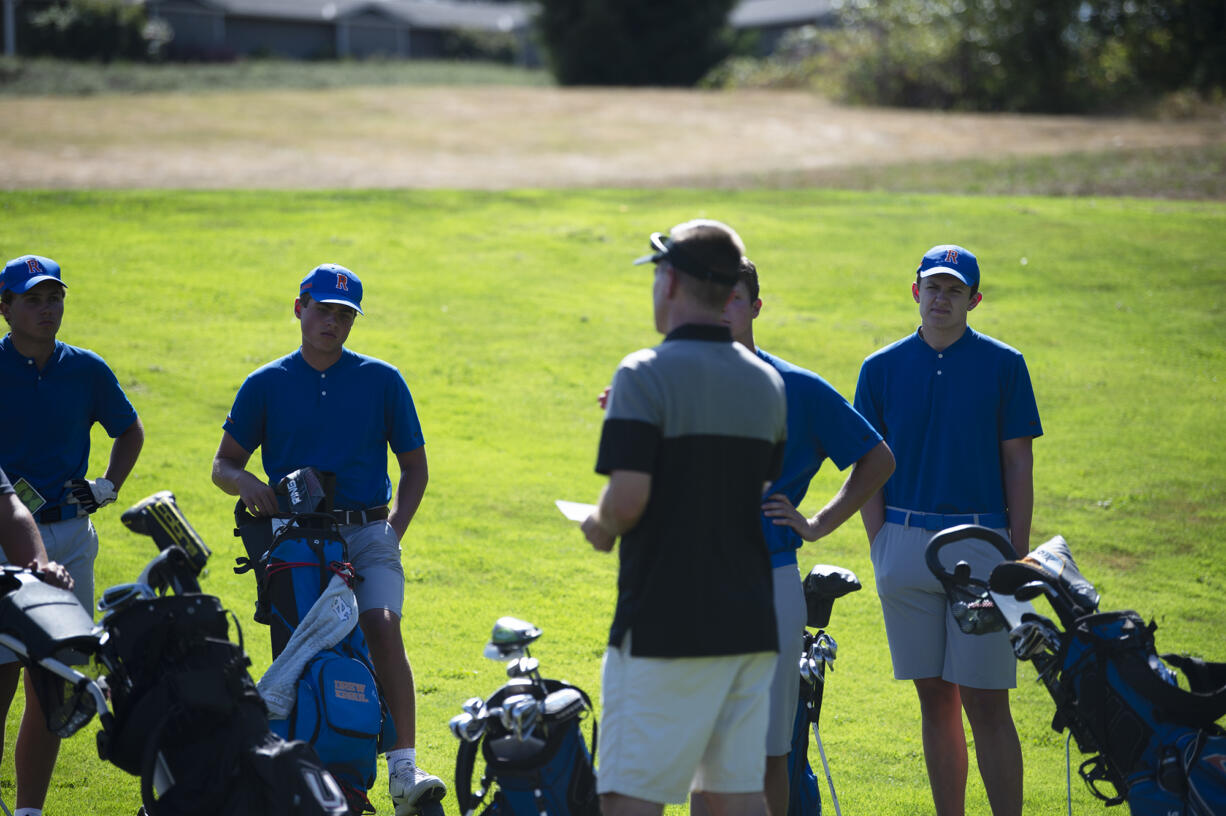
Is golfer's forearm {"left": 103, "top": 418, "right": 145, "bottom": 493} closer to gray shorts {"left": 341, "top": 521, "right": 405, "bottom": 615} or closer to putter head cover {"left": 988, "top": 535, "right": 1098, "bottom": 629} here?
gray shorts {"left": 341, "top": 521, "right": 405, "bottom": 615}

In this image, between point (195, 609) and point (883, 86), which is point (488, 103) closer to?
point (883, 86)

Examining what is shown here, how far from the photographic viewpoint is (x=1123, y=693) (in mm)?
3951

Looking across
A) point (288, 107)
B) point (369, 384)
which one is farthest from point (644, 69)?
point (369, 384)

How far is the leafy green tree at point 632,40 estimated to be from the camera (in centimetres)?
4619

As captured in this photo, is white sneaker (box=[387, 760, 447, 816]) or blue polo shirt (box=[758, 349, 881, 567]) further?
white sneaker (box=[387, 760, 447, 816])

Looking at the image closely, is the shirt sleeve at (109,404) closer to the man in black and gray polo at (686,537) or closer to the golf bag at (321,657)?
the golf bag at (321,657)

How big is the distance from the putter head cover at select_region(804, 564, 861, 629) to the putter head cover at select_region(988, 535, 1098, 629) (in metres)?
0.80

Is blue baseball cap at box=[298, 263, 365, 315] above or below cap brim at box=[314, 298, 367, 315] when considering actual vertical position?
above

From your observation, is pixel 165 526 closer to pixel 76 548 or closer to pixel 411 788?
pixel 411 788

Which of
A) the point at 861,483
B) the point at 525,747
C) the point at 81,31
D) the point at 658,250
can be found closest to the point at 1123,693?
the point at 861,483

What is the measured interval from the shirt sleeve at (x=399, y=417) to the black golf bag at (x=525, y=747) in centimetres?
202

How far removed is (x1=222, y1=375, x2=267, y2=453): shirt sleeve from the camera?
5.67 metres

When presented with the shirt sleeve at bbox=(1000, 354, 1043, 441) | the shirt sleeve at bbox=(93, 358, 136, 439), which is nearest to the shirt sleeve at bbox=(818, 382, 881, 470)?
the shirt sleeve at bbox=(1000, 354, 1043, 441)

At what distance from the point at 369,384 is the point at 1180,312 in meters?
13.2
